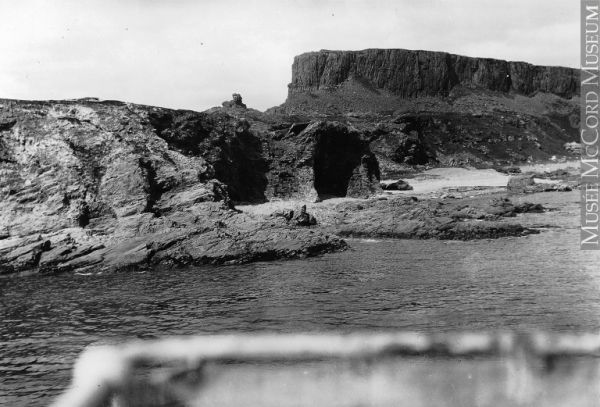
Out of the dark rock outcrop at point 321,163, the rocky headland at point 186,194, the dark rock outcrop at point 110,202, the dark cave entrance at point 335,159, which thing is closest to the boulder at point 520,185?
the rocky headland at point 186,194

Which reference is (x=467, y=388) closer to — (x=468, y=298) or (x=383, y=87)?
(x=468, y=298)

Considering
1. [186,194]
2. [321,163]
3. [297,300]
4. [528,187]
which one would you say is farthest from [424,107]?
[297,300]

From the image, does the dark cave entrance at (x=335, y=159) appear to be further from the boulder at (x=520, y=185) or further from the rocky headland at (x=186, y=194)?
the boulder at (x=520, y=185)

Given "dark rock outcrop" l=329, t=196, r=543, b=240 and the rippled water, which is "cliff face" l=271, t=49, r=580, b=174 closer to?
"dark rock outcrop" l=329, t=196, r=543, b=240

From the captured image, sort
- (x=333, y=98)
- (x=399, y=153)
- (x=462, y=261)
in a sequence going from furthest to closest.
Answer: (x=333, y=98) < (x=399, y=153) < (x=462, y=261)

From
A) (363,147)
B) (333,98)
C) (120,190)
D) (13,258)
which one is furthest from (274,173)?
(333,98)

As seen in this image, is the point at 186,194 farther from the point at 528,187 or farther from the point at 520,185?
the point at 520,185
